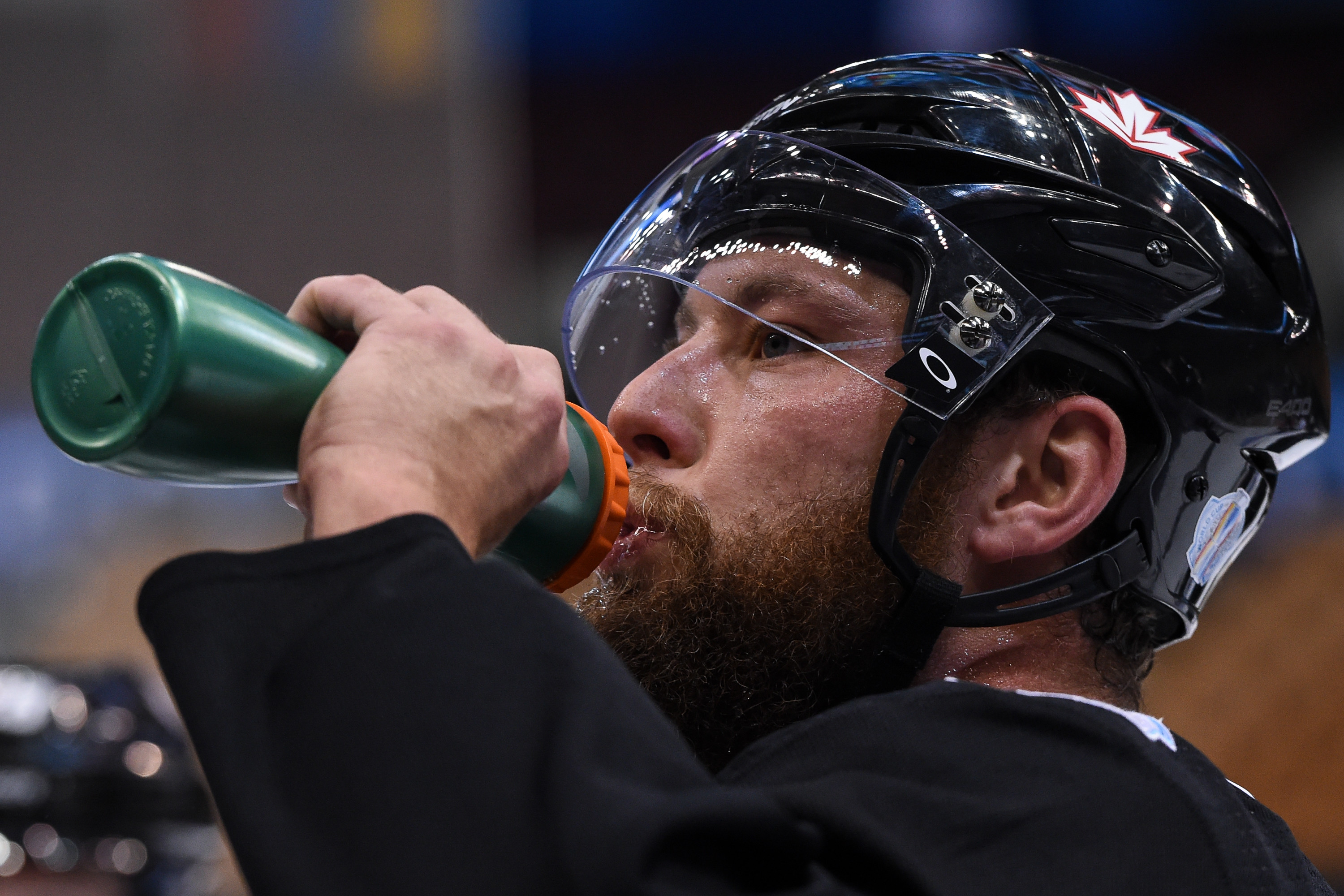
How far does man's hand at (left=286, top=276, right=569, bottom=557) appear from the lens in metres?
0.97

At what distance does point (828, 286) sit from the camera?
148 cm

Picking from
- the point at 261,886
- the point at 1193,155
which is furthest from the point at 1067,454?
the point at 261,886

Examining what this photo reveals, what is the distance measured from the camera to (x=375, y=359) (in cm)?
102

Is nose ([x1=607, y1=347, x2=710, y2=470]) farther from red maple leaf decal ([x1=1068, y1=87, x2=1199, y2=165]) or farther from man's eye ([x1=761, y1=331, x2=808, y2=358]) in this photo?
red maple leaf decal ([x1=1068, y1=87, x2=1199, y2=165])

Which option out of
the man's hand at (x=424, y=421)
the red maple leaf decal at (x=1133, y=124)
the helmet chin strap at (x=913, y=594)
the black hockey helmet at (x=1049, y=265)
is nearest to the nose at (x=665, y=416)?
the black hockey helmet at (x=1049, y=265)

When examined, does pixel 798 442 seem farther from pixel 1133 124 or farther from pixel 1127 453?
pixel 1133 124

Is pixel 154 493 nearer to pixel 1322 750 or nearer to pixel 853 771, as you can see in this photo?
pixel 1322 750

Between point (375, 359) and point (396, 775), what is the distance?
1.10ft

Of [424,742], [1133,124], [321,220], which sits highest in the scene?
[1133,124]

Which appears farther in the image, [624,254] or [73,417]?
[624,254]

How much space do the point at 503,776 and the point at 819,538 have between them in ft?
2.08

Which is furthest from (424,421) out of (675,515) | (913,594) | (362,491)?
(913,594)

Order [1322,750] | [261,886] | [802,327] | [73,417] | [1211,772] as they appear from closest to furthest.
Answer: [261,886], [73,417], [1211,772], [802,327], [1322,750]

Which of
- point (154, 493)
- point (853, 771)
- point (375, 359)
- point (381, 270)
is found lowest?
point (154, 493)
